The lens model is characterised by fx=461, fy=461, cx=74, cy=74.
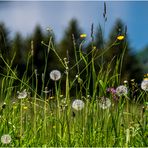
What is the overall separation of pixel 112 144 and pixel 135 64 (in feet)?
109

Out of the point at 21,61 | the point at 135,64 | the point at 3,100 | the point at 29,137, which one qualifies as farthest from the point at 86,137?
the point at 135,64

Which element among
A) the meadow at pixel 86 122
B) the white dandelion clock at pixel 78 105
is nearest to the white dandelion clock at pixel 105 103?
the meadow at pixel 86 122

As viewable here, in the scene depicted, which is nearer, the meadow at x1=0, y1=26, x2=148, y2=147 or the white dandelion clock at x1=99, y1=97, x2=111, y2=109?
the meadow at x1=0, y1=26, x2=148, y2=147

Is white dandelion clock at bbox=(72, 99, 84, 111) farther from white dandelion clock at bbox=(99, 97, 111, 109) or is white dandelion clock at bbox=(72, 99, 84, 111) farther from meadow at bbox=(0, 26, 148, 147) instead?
white dandelion clock at bbox=(99, 97, 111, 109)

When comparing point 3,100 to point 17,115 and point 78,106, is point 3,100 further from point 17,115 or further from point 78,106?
point 78,106

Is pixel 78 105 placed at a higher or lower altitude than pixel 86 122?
higher

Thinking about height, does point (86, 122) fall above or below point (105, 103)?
below

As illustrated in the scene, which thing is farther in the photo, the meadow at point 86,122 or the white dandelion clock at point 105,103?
the white dandelion clock at point 105,103

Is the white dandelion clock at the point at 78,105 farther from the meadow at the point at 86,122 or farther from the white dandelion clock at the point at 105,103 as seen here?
the white dandelion clock at the point at 105,103

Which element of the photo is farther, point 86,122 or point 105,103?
point 105,103

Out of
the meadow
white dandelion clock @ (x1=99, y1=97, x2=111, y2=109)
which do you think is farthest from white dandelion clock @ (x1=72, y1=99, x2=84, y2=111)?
white dandelion clock @ (x1=99, y1=97, x2=111, y2=109)

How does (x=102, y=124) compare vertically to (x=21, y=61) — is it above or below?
below

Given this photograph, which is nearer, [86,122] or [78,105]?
[86,122]

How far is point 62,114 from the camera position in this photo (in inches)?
129
